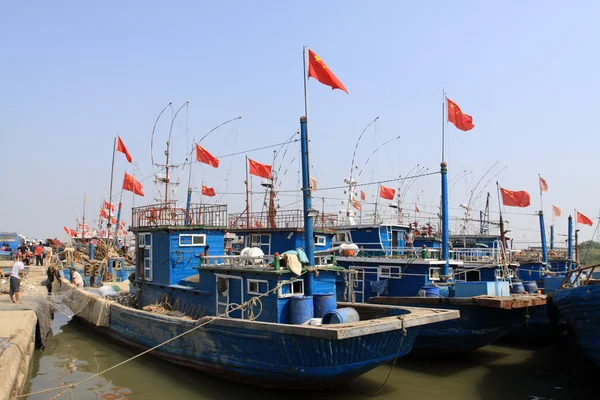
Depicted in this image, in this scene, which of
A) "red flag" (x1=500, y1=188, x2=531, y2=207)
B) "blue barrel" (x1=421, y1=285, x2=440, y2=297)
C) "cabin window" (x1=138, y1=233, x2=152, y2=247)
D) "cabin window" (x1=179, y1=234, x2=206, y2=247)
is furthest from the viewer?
"red flag" (x1=500, y1=188, x2=531, y2=207)

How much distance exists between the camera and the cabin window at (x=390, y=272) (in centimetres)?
2002

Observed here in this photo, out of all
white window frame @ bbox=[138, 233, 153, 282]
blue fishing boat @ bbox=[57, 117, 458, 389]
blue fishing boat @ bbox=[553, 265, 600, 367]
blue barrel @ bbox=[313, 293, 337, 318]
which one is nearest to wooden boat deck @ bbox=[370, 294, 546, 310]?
blue fishing boat @ bbox=[553, 265, 600, 367]

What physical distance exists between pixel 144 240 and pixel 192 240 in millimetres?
2740

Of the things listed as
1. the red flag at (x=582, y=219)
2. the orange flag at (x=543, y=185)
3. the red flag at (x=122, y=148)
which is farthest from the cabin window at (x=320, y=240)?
the red flag at (x=582, y=219)

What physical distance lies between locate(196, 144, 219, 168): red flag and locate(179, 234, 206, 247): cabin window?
5.04 meters

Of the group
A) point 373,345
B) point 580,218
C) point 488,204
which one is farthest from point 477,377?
point 488,204

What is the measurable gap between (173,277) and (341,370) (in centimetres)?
792

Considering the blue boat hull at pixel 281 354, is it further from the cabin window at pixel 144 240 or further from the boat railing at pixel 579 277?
the boat railing at pixel 579 277

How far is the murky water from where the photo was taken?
12.4m

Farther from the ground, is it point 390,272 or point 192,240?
point 192,240

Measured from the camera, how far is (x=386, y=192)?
31.1 meters

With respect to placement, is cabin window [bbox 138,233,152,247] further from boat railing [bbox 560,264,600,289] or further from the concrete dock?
boat railing [bbox 560,264,600,289]

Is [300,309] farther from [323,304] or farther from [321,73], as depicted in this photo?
[321,73]

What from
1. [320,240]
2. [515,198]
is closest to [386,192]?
[515,198]
